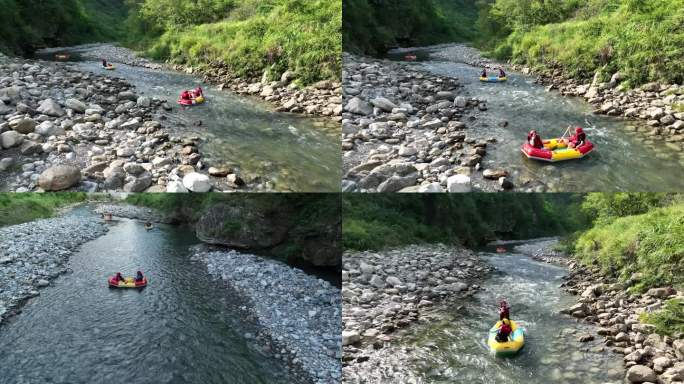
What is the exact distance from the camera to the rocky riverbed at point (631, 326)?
3945 millimetres

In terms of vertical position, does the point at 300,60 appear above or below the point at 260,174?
above

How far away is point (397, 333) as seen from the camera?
503 centimetres

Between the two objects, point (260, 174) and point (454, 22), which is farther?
point (454, 22)

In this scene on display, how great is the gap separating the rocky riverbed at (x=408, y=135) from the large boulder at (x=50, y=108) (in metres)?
3.41

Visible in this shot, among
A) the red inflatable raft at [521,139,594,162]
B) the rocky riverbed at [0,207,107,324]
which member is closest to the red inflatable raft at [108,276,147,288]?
the rocky riverbed at [0,207,107,324]

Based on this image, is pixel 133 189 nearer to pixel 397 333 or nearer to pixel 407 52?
pixel 397 333

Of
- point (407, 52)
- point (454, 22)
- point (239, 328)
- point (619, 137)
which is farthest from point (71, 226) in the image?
point (619, 137)

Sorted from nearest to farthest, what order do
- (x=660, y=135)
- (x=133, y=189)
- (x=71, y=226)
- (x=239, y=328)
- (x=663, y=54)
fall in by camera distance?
(x=133, y=189) → (x=660, y=135) → (x=239, y=328) → (x=663, y=54) → (x=71, y=226)

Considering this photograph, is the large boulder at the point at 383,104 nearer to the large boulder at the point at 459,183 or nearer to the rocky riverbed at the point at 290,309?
the large boulder at the point at 459,183

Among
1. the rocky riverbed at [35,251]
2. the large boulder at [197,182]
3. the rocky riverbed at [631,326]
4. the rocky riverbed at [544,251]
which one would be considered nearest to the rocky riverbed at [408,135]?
Answer: the large boulder at [197,182]

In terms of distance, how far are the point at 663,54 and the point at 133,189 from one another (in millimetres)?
7391

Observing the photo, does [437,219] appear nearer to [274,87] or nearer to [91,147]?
[274,87]

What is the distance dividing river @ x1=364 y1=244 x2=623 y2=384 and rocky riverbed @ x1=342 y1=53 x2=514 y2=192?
1.78 metres

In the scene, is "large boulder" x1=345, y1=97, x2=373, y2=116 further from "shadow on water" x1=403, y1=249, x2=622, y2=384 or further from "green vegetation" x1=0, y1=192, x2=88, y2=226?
"green vegetation" x1=0, y1=192, x2=88, y2=226
